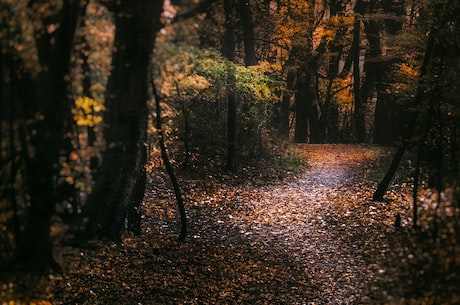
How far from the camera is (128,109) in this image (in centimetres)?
568

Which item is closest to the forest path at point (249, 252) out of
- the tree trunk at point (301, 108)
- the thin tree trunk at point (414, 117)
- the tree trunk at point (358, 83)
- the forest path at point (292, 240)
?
the forest path at point (292, 240)

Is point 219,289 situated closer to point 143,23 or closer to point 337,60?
point 143,23

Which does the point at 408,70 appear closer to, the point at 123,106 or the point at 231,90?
the point at 231,90

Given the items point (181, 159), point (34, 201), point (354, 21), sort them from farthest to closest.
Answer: point (354, 21), point (181, 159), point (34, 201)

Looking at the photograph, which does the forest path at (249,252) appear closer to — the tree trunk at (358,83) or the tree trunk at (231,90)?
the tree trunk at (231,90)

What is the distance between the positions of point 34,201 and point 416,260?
5.39 metres

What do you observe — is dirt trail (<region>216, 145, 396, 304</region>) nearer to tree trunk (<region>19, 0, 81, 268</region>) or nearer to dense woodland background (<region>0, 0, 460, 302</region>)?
dense woodland background (<region>0, 0, 460, 302</region>)

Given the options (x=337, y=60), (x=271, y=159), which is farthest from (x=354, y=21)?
(x=271, y=159)

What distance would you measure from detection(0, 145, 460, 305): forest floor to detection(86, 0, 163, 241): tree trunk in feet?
1.83

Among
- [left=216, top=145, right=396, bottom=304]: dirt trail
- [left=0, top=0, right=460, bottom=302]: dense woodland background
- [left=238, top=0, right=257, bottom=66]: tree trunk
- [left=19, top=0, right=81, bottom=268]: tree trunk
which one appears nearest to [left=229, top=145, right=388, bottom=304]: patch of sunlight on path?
[left=216, top=145, right=396, bottom=304]: dirt trail

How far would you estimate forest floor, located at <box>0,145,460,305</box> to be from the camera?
21.4 feet

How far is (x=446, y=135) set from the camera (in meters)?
10.3

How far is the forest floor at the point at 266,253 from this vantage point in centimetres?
652

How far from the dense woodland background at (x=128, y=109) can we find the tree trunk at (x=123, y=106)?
14mm
